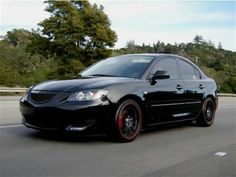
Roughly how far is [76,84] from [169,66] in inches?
96.8

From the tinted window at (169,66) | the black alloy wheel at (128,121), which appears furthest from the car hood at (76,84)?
the tinted window at (169,66)

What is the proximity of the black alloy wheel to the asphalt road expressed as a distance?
0.51 feet

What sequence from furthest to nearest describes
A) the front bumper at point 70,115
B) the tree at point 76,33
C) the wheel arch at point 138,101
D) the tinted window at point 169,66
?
the tree at point 76,33
the tinted window at point 169,66
the wheel arch at point 138,101
the front bumper at point 70,115

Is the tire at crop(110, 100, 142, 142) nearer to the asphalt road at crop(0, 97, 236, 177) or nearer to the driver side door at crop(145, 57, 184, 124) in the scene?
the asphalt road at crop(0, 97, 236, 177)

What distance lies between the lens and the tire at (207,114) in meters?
10.5

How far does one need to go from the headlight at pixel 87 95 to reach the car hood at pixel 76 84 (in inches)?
3.0

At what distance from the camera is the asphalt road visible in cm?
571

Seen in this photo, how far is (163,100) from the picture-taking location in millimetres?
8766

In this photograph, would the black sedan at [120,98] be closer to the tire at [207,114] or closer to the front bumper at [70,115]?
the front bumper at [70,115]

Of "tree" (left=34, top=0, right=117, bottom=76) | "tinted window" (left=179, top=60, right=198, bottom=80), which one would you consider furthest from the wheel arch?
"tree" (left=34, top=0, right=117, bottom=76)

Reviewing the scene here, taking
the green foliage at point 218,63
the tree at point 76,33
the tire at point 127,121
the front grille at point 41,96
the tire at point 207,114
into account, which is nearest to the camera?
the front grille at point 41,96

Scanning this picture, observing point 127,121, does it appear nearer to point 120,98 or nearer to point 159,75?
point 120,98

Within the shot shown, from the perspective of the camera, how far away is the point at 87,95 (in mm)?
7363

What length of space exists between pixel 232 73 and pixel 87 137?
78.4 m
